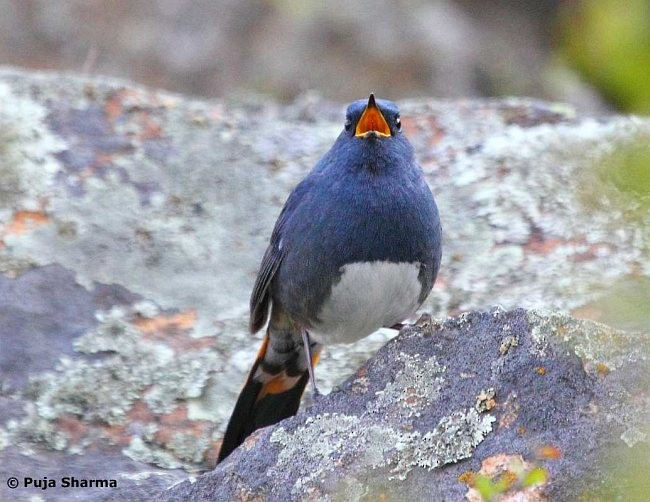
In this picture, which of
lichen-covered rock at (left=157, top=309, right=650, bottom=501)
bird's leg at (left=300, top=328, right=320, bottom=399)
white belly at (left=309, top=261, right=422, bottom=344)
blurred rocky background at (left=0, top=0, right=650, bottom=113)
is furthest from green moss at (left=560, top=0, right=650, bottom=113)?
blurred rocky background at (left=0, top=0, right=650, bottom=113)

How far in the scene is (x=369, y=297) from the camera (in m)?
4.79

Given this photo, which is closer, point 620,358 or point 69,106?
point 620,358

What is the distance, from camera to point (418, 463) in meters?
3.40

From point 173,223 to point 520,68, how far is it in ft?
15.7

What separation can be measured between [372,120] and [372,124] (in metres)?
0.02

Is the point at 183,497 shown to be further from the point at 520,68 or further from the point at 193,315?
the point at 520,68

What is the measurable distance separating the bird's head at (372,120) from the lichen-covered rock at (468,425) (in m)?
1.42

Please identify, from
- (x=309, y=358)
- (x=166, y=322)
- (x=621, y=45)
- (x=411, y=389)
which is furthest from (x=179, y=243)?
(x=621, y=45)

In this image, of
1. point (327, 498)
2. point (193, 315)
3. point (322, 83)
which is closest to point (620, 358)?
point (327, 498)

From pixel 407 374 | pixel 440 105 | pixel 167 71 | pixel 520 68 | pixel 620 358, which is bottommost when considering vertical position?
pixel 620 358

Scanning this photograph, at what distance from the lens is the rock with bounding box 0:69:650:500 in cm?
459

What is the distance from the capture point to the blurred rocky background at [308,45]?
30.7 ft

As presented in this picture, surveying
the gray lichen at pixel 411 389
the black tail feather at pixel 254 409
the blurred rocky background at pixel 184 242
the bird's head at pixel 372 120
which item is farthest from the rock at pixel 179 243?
the gray lichen at pixel 411 389

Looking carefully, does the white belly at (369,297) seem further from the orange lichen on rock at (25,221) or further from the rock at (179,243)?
the orange lichen on rock at (25,221)
